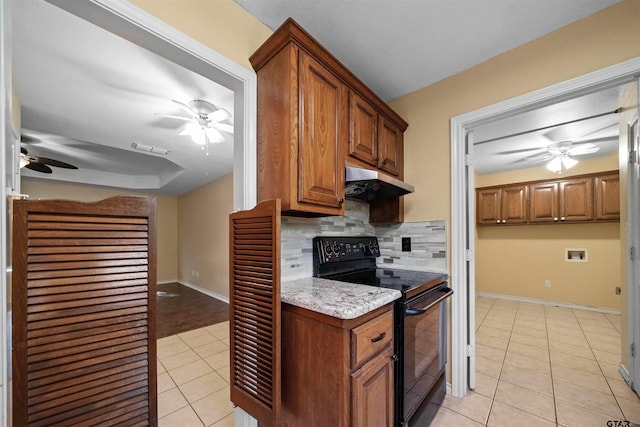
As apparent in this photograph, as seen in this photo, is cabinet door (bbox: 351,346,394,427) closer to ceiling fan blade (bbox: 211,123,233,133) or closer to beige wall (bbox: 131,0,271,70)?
beige wall (bbox: 131,0,271,70)

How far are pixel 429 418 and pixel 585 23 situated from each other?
2.54 meters

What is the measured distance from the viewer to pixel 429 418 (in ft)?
5.12

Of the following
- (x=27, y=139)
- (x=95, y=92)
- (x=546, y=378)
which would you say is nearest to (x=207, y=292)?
(x=27, y=139)

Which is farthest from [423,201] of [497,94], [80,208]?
[80,208]

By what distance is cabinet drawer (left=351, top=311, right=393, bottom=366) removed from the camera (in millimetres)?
1026

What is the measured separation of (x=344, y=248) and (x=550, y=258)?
4.37 m

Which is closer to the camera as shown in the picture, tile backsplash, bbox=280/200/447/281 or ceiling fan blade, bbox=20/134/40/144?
tile backsplash, bbox=280/200/447/281

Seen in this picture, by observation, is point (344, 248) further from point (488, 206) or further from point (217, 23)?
point (488, 206)

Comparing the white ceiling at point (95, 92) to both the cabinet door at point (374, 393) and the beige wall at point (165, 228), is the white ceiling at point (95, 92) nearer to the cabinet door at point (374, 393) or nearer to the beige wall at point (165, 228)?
the beige wall at point (165, 228)

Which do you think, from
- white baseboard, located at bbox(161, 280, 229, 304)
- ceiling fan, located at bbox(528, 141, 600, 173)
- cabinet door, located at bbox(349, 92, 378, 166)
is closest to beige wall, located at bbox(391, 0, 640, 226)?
cabinet door, located at bbox(349, 92, 378, 166)

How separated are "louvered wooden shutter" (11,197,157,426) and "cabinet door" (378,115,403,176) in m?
1.52

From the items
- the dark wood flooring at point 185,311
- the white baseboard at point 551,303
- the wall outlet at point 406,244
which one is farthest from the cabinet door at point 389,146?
the white baseboard at point 551,303

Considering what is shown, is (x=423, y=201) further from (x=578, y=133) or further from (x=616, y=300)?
(x=616, y=300)

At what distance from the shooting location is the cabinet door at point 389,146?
6.19 ft
